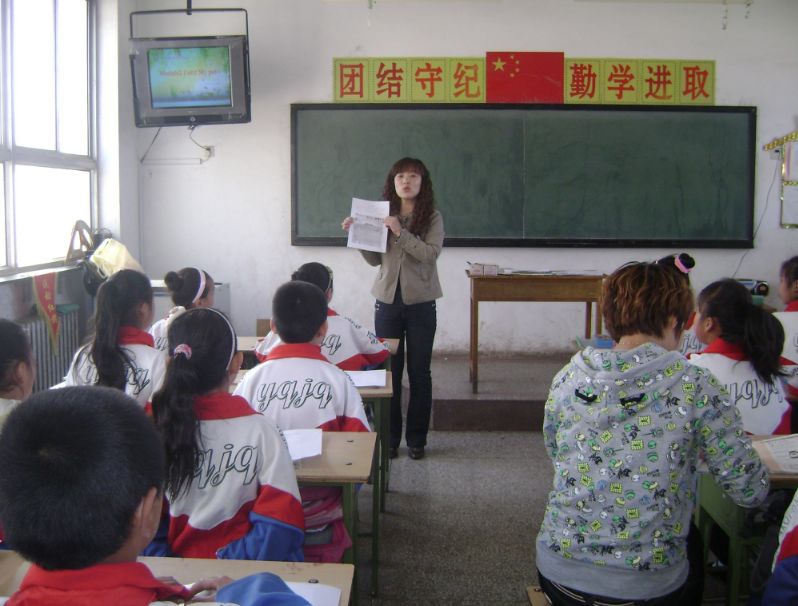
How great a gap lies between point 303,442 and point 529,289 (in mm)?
2793

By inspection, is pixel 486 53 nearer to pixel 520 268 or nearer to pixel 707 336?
pixel 520 268

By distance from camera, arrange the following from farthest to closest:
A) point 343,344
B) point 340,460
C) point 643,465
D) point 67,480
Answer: point 343,344, point 340,460, point 643,465, point 67,480

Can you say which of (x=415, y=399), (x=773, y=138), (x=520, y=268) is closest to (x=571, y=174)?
(x=520, y=268)

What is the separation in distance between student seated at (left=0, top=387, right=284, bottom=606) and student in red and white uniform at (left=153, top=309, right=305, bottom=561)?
0.64 meters

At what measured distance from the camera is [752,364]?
2.21 m

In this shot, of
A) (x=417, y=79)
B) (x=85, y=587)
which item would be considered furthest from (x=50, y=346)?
(x=85, y=587)

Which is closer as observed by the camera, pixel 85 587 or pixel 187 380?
pixel 85 587

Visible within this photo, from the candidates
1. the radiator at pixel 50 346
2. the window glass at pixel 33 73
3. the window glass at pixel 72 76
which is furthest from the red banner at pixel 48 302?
the window glass at pixel 72 76

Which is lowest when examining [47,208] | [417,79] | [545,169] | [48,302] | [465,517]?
[465,517]

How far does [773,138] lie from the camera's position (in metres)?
5.30

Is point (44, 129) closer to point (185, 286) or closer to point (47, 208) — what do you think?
point (47, 208)

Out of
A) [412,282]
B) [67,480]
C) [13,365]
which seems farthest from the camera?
[412,282]

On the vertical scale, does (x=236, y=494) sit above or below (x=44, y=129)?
below

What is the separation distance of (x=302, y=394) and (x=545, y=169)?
144 inches
